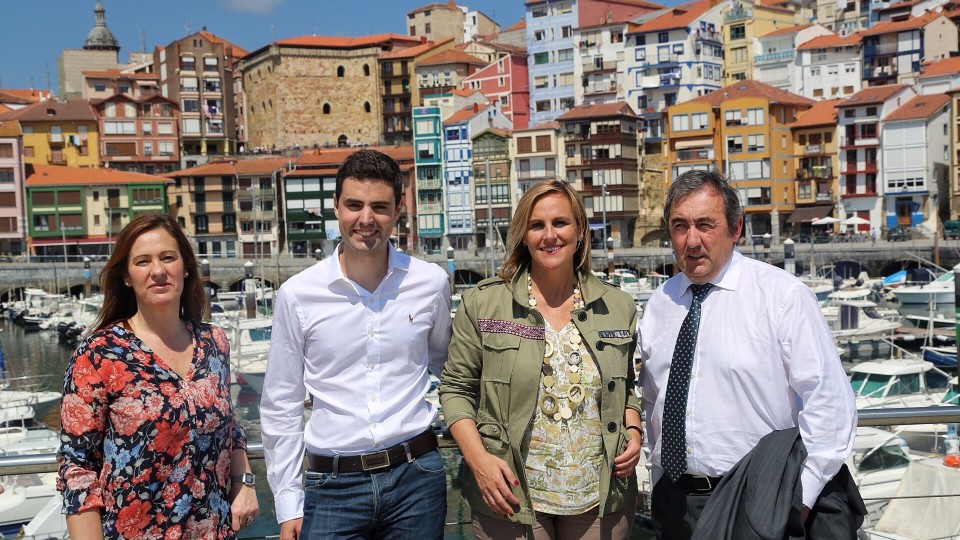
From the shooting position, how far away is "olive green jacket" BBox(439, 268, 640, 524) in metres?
3.37

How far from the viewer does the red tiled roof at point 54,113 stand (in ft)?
245

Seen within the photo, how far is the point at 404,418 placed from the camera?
350 centimetres

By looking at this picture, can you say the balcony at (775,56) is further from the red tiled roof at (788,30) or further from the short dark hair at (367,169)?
the short dark hair at (367,169)

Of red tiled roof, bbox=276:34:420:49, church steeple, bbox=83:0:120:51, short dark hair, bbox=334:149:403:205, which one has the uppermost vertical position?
church steeple, bbox=83:0:120:51

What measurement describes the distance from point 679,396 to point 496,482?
2.27 feet

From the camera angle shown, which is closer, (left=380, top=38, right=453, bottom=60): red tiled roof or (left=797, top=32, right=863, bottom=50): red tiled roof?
(left=797, top=32, right=863, bottom=50): red tiled roof

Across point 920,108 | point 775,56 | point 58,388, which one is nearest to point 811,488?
point 58,388

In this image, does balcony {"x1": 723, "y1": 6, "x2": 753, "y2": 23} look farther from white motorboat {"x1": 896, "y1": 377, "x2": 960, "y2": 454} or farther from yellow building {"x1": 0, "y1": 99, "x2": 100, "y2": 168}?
white motorboat {"x1": 896, "y1": 377, "x2": 960, "y2": 454}

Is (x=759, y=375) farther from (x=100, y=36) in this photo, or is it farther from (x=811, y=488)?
(x=100, y=36)

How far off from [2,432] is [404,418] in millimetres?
20223

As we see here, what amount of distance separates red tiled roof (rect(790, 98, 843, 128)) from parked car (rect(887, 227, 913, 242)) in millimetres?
8111

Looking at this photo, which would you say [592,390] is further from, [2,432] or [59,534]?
[2,432]

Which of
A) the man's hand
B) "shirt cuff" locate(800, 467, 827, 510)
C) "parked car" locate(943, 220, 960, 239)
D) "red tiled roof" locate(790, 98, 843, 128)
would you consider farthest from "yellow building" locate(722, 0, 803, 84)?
the man's hand

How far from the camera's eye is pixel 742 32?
6931cm
